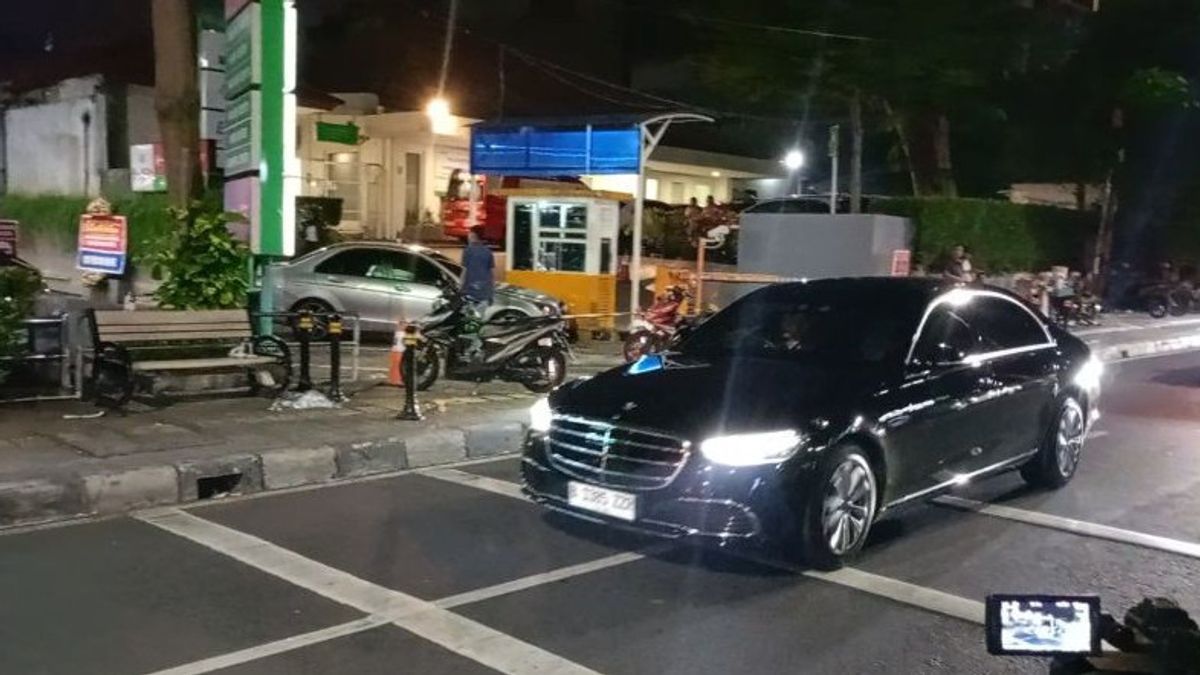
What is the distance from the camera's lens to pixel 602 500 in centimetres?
638

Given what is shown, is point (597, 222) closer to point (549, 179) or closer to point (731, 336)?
point (549, 179)

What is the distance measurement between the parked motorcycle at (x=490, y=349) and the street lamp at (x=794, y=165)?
824 inches

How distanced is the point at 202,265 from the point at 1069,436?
820 centimetres

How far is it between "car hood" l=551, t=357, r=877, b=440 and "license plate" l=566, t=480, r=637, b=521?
0.39 m

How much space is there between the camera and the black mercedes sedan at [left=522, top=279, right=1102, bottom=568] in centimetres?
610

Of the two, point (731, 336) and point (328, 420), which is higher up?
point (731, 336)

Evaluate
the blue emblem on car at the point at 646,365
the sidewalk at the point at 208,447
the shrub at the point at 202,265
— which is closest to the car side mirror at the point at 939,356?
the blue emblem on car at the point at 646,365

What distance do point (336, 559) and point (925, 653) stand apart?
10.4 feet

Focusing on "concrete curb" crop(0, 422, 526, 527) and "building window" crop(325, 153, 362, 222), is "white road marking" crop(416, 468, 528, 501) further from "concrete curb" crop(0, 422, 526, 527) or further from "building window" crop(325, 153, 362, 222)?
"building window" crop(325, 153, 362, 222)

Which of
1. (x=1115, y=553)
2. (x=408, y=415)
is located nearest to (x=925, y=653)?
(x=1115, y=553)

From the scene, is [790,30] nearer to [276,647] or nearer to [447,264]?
[447,264]

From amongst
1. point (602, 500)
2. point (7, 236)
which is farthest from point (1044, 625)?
point (7, 236)

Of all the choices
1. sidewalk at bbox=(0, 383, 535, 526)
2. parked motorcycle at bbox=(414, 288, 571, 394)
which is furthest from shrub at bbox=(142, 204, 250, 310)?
parked motorcycle at bbox=(414, 288, 571, 394)

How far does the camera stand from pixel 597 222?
17594 millimetres
